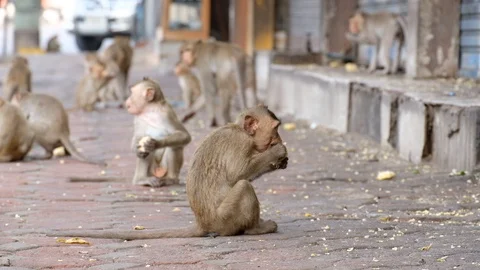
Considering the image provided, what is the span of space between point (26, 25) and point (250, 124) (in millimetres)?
31362

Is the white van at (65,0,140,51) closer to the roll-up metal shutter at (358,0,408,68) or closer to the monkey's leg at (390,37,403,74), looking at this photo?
the roll-up metal shutter at (358,0,408,68)

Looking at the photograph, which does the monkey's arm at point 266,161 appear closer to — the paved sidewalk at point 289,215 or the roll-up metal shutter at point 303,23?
the paved sidewalk at point 289,215

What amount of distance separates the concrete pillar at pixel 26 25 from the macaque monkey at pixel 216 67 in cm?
2281

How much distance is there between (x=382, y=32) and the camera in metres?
15.0

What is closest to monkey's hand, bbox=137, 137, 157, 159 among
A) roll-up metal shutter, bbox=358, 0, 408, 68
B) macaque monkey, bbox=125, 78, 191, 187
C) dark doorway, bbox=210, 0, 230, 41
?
macaque monkey, bbox=125, 78, 191, 187

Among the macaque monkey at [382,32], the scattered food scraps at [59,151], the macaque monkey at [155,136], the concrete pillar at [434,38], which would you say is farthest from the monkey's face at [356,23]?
the macaque monkey at [155,136]

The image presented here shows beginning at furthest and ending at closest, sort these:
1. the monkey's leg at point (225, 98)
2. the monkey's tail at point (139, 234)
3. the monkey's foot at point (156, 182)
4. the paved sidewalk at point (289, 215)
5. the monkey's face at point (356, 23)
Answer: the monkey's face at point (356, 23), the monkey's leg at point (225, 98), the monkey's foot at point (156, 182), the monkey's tail at point (139, 234), the paved sidewalk at point (289, 215)

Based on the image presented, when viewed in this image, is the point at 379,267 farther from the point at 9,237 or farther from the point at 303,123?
the point at 303,123

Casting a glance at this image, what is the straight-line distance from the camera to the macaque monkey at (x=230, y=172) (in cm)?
621

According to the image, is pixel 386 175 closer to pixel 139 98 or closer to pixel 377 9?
pixel 139 98

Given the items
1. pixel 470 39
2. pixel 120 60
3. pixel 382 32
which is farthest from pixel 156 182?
pixel 120 60

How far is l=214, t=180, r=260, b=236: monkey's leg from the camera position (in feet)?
20.2

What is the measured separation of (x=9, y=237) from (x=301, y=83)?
9.62m

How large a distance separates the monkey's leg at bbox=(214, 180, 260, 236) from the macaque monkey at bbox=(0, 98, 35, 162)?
4.38 meters
